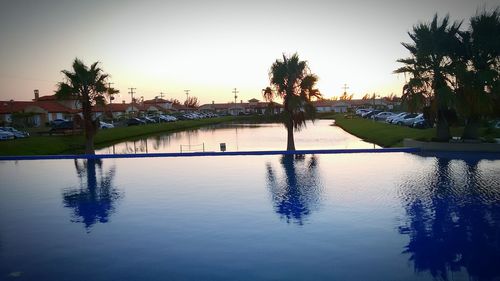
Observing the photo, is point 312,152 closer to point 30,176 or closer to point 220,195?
point 220,195

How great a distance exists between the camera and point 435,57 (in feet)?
77.0

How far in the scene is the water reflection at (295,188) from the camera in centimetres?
1254

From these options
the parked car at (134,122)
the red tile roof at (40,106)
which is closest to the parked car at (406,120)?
the parked car at (134,122)

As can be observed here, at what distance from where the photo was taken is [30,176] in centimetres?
2036

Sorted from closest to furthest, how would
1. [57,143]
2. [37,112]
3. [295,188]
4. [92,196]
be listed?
[92,196] → [295,188] → [57,143] → [37,112]

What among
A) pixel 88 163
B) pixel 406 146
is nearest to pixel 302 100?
pixel 406 146

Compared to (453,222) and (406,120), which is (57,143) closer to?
(453,222)

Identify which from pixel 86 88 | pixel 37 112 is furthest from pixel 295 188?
pixel 37 112

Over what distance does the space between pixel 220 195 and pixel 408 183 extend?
27.5ft

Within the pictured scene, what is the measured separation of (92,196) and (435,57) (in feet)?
71.4

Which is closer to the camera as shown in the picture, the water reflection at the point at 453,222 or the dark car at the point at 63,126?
the water reflection at the point at 453,222

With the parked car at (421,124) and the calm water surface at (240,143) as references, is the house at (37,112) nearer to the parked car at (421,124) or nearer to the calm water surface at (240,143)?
the calm water surface at (240,143)

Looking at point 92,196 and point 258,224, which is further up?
point 92,196

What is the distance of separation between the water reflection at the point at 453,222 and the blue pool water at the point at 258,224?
4 cm
